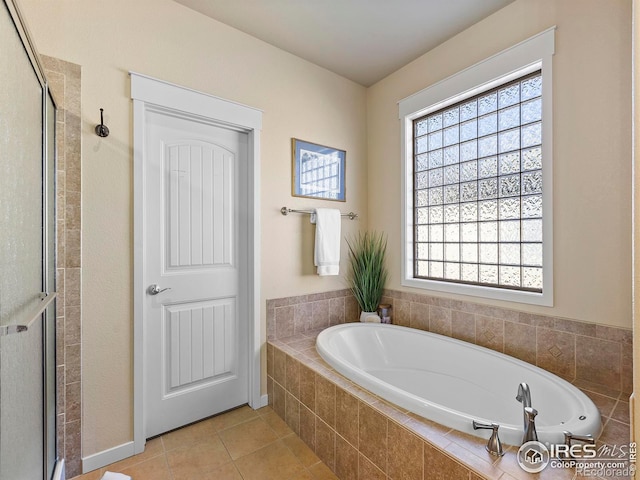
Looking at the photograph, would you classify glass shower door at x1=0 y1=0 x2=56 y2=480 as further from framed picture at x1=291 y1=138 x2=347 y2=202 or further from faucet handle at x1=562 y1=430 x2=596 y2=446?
faucet handle at x1=562 y1=430 x2=596 y2=446

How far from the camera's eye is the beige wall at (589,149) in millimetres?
1502

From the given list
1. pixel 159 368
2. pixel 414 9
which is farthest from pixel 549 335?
pixel 159 368

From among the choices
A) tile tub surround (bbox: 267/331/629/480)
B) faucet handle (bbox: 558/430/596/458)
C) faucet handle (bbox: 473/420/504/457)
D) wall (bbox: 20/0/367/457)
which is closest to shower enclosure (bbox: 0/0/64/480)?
wall (bbox: 20/0/367/457)

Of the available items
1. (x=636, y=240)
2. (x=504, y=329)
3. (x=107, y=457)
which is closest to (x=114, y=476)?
(x=107, y=457)

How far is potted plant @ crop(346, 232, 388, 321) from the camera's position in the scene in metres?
2.64

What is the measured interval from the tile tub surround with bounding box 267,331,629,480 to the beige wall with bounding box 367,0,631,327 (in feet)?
1.64

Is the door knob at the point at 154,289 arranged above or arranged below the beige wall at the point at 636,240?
below

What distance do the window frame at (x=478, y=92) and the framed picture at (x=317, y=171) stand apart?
55 centimetres

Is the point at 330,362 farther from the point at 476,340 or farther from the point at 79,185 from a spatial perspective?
the point at 79,185

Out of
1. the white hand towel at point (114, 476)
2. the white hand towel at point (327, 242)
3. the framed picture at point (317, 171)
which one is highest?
the framed picture at point (317, 171)

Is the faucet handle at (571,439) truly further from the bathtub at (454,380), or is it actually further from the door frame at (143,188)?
the door frame at (143,188)

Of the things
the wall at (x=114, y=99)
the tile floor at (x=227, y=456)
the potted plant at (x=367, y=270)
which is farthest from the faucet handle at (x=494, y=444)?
the wall at (x=114, y=99)

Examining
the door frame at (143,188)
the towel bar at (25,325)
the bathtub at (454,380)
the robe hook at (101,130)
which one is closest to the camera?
the towel bar at (25,325)

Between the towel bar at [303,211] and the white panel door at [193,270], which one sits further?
the towel bar at [303,211]
